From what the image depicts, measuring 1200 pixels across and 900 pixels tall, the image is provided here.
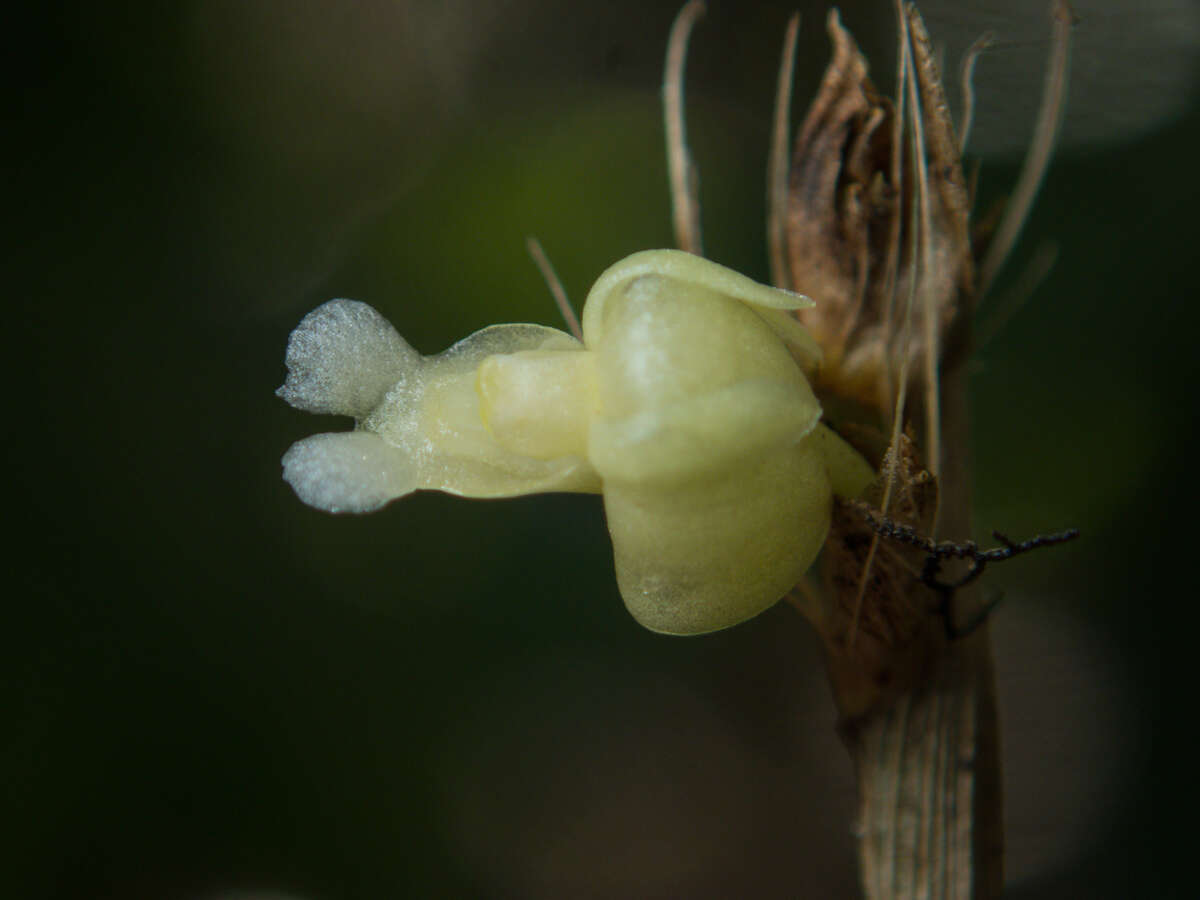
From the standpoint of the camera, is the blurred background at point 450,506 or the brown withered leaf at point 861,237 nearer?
the brown withered leaf at point 861,237

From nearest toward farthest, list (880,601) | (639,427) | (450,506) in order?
(639,427) < (880,601) < (450,506)

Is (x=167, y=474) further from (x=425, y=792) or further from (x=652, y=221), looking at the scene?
(x=652, y=221)

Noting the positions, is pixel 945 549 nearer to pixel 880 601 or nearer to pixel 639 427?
pixel 880 601

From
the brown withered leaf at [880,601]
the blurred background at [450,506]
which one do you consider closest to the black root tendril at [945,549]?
the brown withered leaf at [880,601]

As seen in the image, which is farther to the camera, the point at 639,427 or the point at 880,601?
the point at 880,601

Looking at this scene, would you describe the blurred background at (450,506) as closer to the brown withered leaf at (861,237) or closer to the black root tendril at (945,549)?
the brown withered leaf at (861,237)

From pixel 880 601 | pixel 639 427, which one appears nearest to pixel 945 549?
pixel 880 601

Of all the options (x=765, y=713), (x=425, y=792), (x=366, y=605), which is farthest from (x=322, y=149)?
(x=765, y=713)

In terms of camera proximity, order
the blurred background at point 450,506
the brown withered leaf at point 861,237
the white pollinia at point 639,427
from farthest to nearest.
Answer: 1. the blurred background at point 450,506
2. the brown withered leaf at point 861,237
3. the white pollinia at point 639,427

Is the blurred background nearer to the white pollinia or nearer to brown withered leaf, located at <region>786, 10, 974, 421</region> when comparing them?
brown withered leaf, located at <region>786, 10, 974, 421</region>
